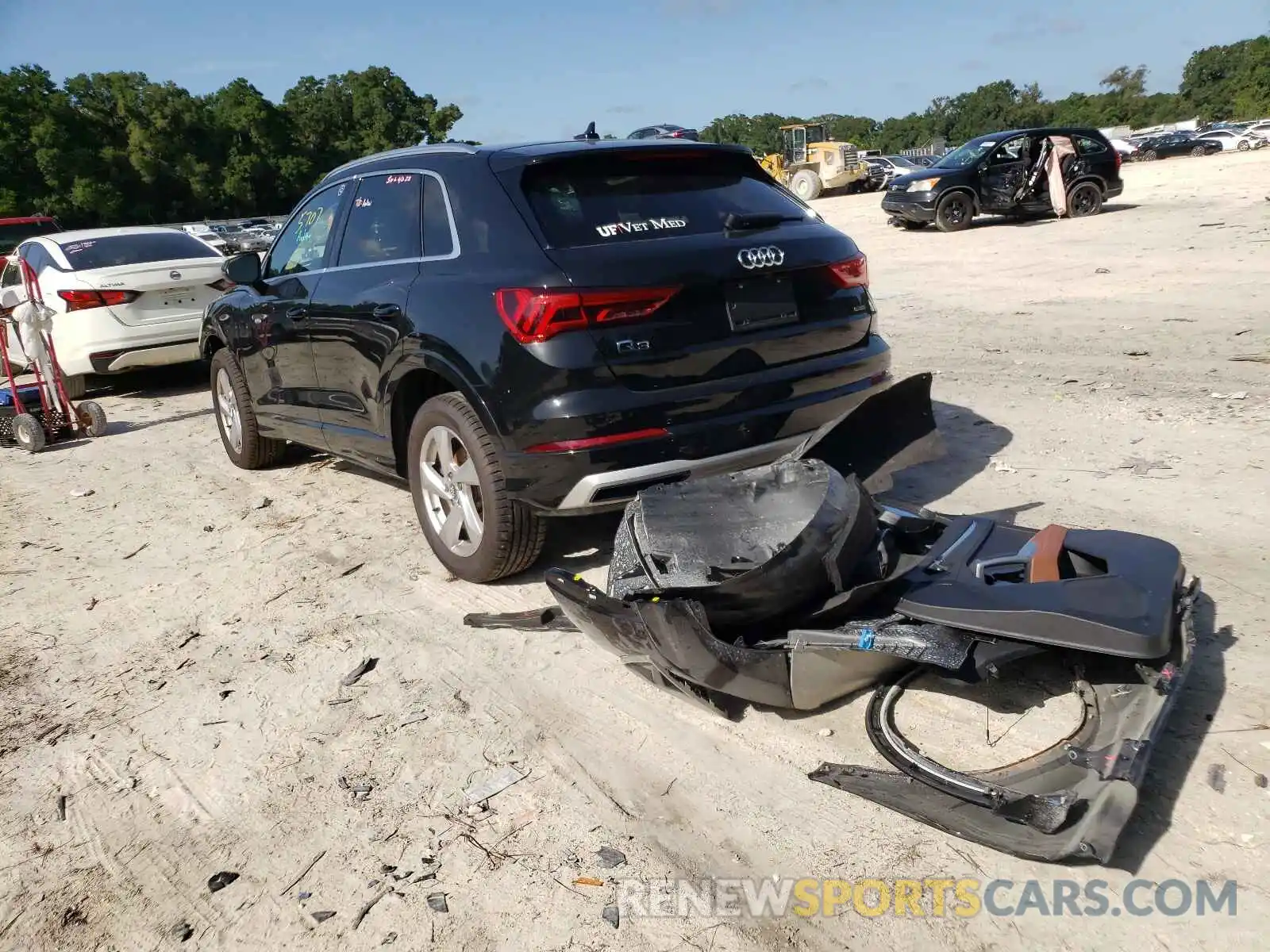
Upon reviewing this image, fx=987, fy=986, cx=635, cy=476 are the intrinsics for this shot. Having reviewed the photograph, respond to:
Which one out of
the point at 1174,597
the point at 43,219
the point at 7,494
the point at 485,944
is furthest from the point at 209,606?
the point at 43,219

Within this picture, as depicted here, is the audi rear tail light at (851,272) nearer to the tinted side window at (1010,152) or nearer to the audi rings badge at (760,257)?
the audi rings badge at (760,257)

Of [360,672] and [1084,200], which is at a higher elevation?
[1084,200]

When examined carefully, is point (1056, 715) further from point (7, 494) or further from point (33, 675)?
point (7, 494)

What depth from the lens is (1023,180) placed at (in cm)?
1866

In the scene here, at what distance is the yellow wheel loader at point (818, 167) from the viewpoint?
34969mm

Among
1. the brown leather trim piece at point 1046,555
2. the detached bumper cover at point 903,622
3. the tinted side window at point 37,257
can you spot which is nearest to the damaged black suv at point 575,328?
the detached bumper cover at point 903,622

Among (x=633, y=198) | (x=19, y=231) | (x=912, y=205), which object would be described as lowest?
(x=912, y=205)

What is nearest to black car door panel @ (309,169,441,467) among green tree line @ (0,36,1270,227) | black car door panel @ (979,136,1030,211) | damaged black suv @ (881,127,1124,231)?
damaged black suv @ (881,127,1124,231)

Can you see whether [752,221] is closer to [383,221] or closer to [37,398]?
[383,221]

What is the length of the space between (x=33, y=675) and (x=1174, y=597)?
426cm

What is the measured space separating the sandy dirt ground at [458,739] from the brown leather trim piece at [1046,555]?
395 millimetres

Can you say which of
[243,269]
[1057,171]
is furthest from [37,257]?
[1057,171]

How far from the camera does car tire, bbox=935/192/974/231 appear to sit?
18953 millimetres

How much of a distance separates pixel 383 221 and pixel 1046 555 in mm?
3423
